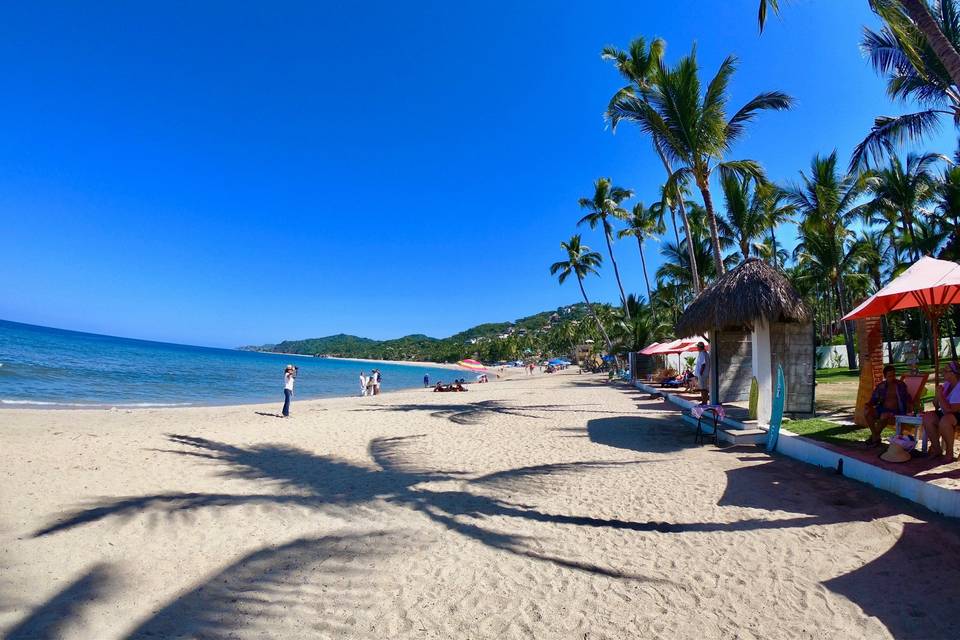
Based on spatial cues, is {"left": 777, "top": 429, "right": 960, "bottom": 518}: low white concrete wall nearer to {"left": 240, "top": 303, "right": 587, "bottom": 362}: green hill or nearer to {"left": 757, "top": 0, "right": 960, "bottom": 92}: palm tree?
{"left": 757, "top": 0, "right": 960, "bottom": 92}: palm tree

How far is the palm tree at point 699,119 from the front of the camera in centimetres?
1081

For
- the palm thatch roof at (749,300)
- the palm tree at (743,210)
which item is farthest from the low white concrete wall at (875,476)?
the palm tree at (743,210)

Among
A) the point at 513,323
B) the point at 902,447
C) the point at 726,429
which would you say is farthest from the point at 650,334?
the point at 513,323

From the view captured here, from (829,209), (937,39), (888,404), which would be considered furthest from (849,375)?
(937,39)

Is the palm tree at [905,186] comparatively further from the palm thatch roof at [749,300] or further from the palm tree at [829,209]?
the palm thatch roof at [749,300]

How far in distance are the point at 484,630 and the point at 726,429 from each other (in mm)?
7115

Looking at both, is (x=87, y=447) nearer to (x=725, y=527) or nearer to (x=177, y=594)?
(x=177, y=594)

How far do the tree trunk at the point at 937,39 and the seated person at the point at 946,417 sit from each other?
289 cm

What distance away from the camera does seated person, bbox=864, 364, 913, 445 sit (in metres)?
5.57

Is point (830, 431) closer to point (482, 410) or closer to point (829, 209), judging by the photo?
point (482, 410)

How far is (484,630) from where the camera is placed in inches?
111

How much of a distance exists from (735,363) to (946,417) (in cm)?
734

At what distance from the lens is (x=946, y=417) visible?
4.66m

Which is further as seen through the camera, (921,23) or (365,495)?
(365,495)
